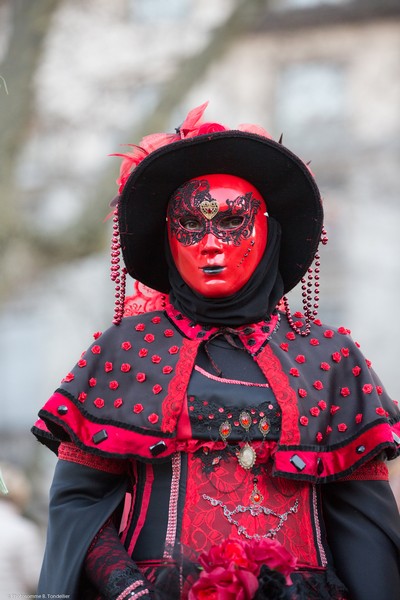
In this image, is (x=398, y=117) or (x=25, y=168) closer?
(x=25, y=168)

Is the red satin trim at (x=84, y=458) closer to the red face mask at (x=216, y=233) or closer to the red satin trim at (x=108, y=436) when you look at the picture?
the red satin trim at (x=108, y=436)

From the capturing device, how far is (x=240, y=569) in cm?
281

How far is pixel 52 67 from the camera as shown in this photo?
39.2 ft

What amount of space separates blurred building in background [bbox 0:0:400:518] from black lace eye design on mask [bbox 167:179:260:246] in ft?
23.3

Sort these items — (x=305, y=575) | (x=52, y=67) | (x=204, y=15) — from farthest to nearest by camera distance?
1. (x=204, y=15)
2. (x=52, y=67)
3. (x=305, y=575)

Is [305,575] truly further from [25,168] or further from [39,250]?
[25,168]

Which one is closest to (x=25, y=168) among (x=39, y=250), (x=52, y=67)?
(x=52, y=67)

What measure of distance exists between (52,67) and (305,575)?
31.8ft

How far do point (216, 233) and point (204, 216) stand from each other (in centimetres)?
7

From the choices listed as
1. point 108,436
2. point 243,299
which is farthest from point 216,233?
point 108,436

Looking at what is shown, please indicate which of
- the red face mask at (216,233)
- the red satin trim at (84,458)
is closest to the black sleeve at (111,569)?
the red satin trim at (84,458)

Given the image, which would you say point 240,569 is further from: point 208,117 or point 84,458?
point 208,117

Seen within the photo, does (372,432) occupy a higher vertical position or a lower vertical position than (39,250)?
lower

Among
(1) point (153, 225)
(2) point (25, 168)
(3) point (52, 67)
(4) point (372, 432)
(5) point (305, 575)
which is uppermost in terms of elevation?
(3) point (52, 67)
